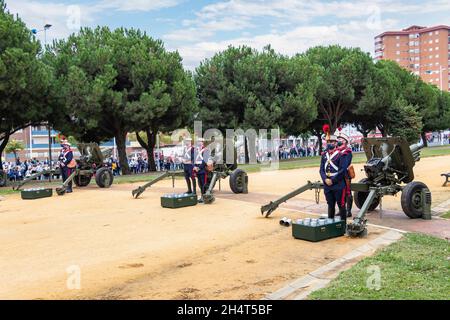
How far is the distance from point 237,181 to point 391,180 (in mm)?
5842

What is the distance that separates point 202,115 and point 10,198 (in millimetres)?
20268

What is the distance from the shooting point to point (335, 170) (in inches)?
361

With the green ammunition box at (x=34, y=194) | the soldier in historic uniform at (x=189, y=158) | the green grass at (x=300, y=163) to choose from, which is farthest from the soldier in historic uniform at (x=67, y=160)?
the green grass at (x=300, y=163)

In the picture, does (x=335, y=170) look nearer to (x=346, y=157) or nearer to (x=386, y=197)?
(x=346, y=157)

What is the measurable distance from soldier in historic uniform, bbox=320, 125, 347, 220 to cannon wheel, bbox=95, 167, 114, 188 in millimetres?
11269

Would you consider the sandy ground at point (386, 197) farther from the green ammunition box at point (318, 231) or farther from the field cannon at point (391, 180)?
the green ammunition box at point (318, 231)

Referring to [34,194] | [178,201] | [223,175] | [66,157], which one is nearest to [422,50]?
[223,175]

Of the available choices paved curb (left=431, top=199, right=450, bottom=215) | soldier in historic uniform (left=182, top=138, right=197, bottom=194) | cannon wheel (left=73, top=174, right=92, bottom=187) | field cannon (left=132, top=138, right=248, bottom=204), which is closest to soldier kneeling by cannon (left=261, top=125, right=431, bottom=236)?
paved curb (left=431, top=199, right=450, bottom=215)

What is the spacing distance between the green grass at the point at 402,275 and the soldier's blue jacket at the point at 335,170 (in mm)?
1749

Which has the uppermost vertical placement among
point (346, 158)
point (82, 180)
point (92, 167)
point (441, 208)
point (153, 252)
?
point (346, 158)

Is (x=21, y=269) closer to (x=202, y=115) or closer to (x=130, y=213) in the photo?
(x=130, y=213)

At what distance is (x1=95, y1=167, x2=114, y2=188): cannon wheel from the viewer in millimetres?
18609

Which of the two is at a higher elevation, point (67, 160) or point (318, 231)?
point (67, 160)
